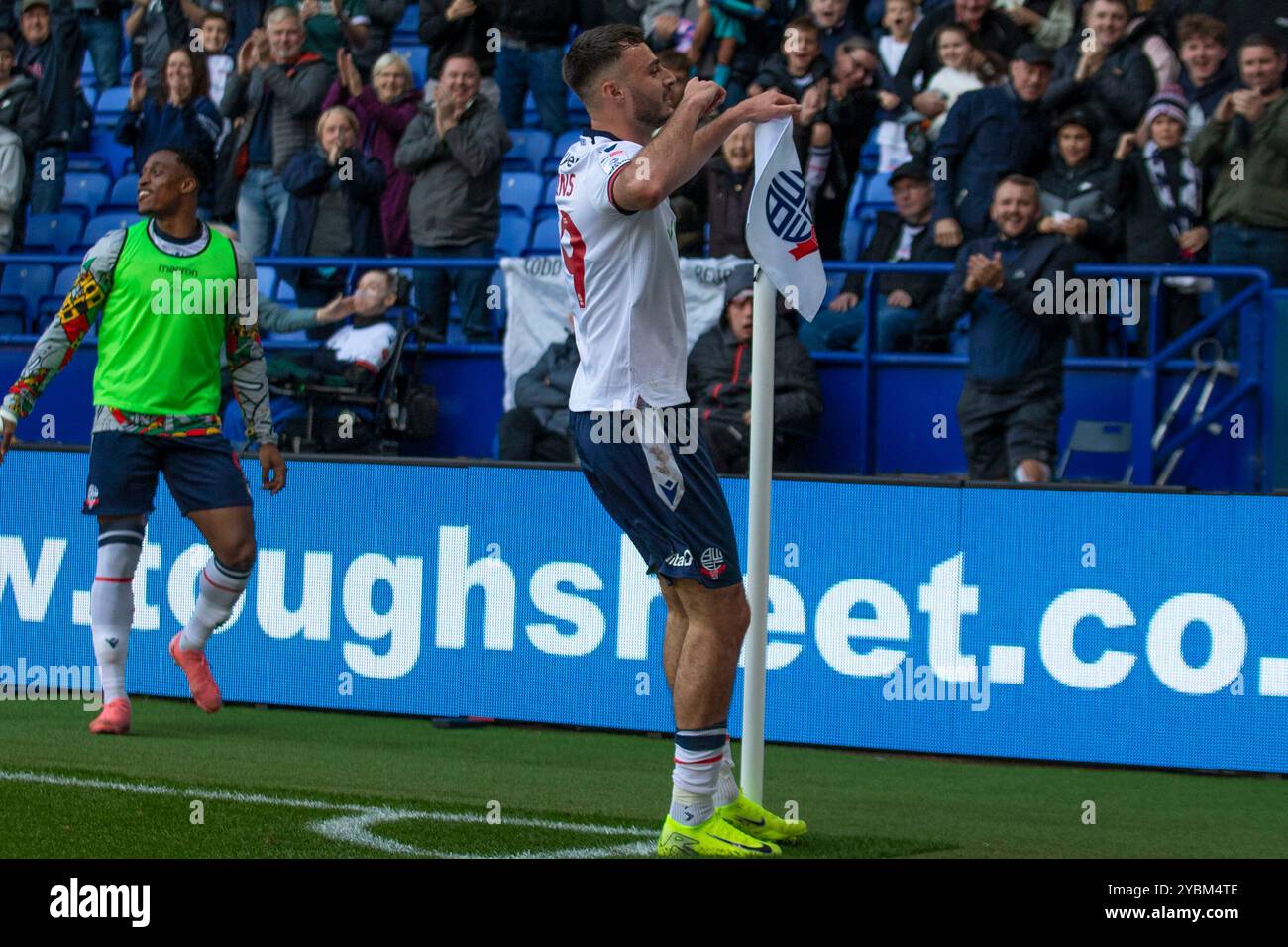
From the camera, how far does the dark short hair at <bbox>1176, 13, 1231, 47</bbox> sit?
10523 millimetres

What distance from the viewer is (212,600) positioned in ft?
26.3

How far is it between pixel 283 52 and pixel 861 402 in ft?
16.3

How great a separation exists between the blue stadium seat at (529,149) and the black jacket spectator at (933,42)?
2.76 m

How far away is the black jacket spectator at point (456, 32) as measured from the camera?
1277 centimetres

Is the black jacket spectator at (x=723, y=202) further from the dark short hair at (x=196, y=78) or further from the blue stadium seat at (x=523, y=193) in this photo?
the dark short hair at (x=196, y=78)

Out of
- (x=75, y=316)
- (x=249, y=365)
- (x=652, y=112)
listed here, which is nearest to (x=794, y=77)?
(x=249, y=365)

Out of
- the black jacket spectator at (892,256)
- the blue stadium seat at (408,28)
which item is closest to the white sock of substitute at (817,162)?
the black jacket spectator at (892,256)

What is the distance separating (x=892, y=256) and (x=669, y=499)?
6124 mm

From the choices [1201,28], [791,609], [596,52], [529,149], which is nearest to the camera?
[596,52]

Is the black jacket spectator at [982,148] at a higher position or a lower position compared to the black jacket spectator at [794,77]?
lower

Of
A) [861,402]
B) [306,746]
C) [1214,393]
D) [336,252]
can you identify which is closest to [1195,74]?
[1214,393]

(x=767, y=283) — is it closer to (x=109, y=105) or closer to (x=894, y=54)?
(x=894, y=54)

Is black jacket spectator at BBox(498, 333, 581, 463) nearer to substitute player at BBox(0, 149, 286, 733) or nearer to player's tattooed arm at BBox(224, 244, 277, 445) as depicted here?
player's tattooed arm at BBox(224, 244, 277, 445)

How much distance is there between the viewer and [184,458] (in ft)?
25.7
